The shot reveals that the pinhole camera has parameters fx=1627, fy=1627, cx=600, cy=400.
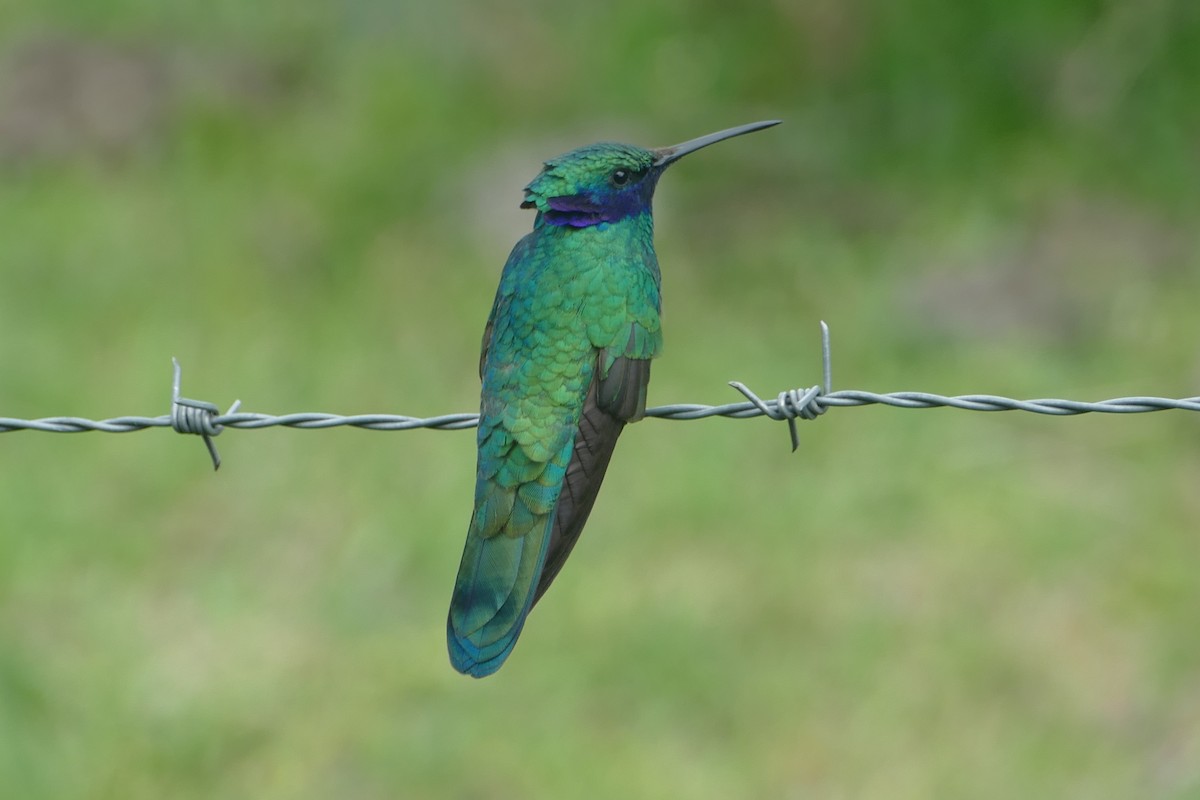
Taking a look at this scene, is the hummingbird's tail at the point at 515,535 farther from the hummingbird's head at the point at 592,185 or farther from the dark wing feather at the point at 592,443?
the hummingbird's head at the point at 592,185

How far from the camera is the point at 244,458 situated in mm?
7457

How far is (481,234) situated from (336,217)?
86 cm

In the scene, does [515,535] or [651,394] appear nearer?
[515,535]

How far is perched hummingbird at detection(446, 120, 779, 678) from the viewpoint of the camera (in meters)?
3.50

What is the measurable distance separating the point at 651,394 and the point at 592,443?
4.07m

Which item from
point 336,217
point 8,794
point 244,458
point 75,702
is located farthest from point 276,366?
point 8,794

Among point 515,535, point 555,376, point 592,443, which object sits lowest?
point 515,535

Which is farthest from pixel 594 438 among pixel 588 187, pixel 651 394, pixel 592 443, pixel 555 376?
pixel 651 394

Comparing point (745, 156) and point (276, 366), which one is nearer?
point (276, 366)

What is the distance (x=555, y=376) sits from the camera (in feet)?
12.5

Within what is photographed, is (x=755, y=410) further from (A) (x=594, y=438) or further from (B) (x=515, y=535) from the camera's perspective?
(B) (x=515, y=535)

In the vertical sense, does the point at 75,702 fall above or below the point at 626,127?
below

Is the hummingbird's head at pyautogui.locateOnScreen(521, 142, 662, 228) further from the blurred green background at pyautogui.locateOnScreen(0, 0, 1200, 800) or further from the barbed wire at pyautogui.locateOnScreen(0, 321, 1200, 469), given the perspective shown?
the blurred green background at pyautogui.locateOnScreen(0, 0, 1200, 800)

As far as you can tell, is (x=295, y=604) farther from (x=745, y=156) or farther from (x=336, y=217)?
(x=745, y=156)
